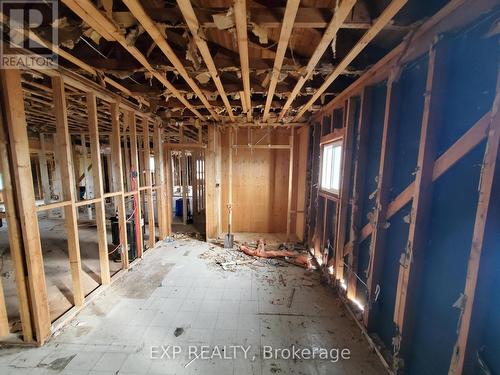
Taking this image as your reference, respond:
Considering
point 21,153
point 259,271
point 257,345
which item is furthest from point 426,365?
point 21,153

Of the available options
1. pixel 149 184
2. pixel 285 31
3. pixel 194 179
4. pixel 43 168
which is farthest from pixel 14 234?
pixel 43 168

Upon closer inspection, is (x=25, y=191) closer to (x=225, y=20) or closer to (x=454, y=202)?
(x=225, y=20)

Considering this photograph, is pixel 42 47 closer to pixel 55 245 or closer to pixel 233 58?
pixel 233 58

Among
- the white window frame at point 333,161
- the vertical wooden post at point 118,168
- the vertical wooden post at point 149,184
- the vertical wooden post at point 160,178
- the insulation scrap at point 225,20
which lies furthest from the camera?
the vertical wooden post at point 160,178

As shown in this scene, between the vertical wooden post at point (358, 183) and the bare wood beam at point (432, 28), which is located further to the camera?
the vertical wooden post at point (358, 183)

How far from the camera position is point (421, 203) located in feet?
4.75

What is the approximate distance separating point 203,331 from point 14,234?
1896 millimetres

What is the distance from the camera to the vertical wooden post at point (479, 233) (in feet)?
3.43

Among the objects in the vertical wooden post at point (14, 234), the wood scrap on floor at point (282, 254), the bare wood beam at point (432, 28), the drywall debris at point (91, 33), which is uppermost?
the drywall debris at point (91, 33)

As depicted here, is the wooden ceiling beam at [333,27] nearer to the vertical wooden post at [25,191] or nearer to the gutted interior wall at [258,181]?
the vertical wooden post at [25,191]

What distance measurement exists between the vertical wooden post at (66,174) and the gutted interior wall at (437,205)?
3052mm

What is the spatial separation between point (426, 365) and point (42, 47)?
3840 mm

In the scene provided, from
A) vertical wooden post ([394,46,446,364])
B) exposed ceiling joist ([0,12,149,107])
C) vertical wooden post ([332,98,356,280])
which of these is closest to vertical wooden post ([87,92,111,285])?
exposed ceiling joist ([0,12,149,107])

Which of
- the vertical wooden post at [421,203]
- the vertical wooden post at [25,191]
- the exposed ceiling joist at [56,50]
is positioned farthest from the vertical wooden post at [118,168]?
the vertical wooden post at [421,203]
